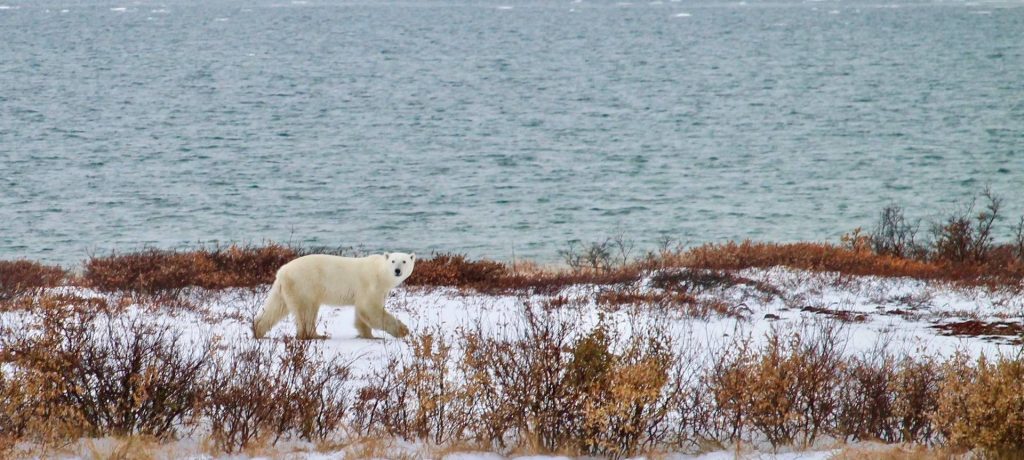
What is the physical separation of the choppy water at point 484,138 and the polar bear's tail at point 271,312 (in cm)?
1016

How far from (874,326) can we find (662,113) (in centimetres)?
4452

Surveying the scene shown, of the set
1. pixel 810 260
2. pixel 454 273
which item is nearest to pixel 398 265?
pixel 454 273

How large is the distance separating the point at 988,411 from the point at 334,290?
5594 mm

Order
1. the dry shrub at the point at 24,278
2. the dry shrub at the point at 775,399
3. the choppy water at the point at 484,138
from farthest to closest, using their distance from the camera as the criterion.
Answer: the choppy water at the point at 484,138, the dry shrub at the point at 24,278, the dry shrub at the point at 775,399

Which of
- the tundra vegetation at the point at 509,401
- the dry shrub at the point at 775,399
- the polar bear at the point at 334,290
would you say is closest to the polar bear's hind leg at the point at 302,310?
the polar bear at the point at 334,290

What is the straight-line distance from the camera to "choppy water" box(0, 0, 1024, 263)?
28844mm

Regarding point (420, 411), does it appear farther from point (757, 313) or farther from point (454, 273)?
point (454, 273)

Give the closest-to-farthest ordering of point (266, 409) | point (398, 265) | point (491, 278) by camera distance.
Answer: point (266, 409)
point (398, 265)
point (491, 278)

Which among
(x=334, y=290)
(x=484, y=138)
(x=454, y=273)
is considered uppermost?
(x=334, y=290)

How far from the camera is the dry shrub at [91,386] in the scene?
670cm

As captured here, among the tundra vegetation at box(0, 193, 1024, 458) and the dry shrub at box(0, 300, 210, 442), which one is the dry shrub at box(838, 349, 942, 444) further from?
the dry shrub at box(0, 300, 210, 442)

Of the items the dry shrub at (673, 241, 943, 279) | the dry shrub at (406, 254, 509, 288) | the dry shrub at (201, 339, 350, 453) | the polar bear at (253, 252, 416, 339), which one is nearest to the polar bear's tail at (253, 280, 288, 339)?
the polar bear at (253, 252, 416, 339)

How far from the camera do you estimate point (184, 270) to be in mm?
13523

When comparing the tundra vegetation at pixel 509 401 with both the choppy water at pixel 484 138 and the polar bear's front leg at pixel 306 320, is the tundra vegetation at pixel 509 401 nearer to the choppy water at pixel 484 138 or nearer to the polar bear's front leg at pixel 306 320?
the polar bear's front leg at pixel 306 320
